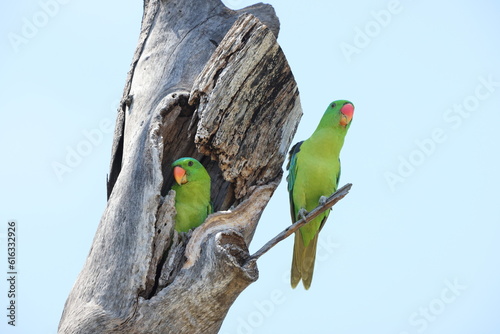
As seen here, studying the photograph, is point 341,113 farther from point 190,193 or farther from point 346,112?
point 190,193

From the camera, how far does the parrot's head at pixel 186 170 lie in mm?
5484

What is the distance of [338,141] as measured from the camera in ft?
20.0

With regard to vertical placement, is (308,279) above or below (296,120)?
below

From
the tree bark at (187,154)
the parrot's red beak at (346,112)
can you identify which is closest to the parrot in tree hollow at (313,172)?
the parrot's red beak at (346,112)

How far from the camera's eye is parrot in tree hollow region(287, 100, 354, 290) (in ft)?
19.9

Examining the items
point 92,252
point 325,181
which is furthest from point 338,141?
point 92,252

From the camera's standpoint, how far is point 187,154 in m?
5.85

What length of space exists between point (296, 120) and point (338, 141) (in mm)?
603

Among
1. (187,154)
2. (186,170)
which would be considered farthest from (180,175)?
(187,154)

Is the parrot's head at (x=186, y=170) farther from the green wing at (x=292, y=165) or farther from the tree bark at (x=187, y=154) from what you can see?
the green wing at (x=292, y=165)

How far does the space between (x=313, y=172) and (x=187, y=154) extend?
1.37m

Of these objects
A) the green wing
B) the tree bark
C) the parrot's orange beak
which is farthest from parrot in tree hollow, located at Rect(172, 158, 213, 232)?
the green wing

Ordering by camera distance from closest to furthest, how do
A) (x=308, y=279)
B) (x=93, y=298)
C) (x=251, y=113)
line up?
(x=93, y=298), (x=251, y=113), (x=308, y=279)

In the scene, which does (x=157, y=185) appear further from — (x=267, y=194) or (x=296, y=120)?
(x=296, y=120)
